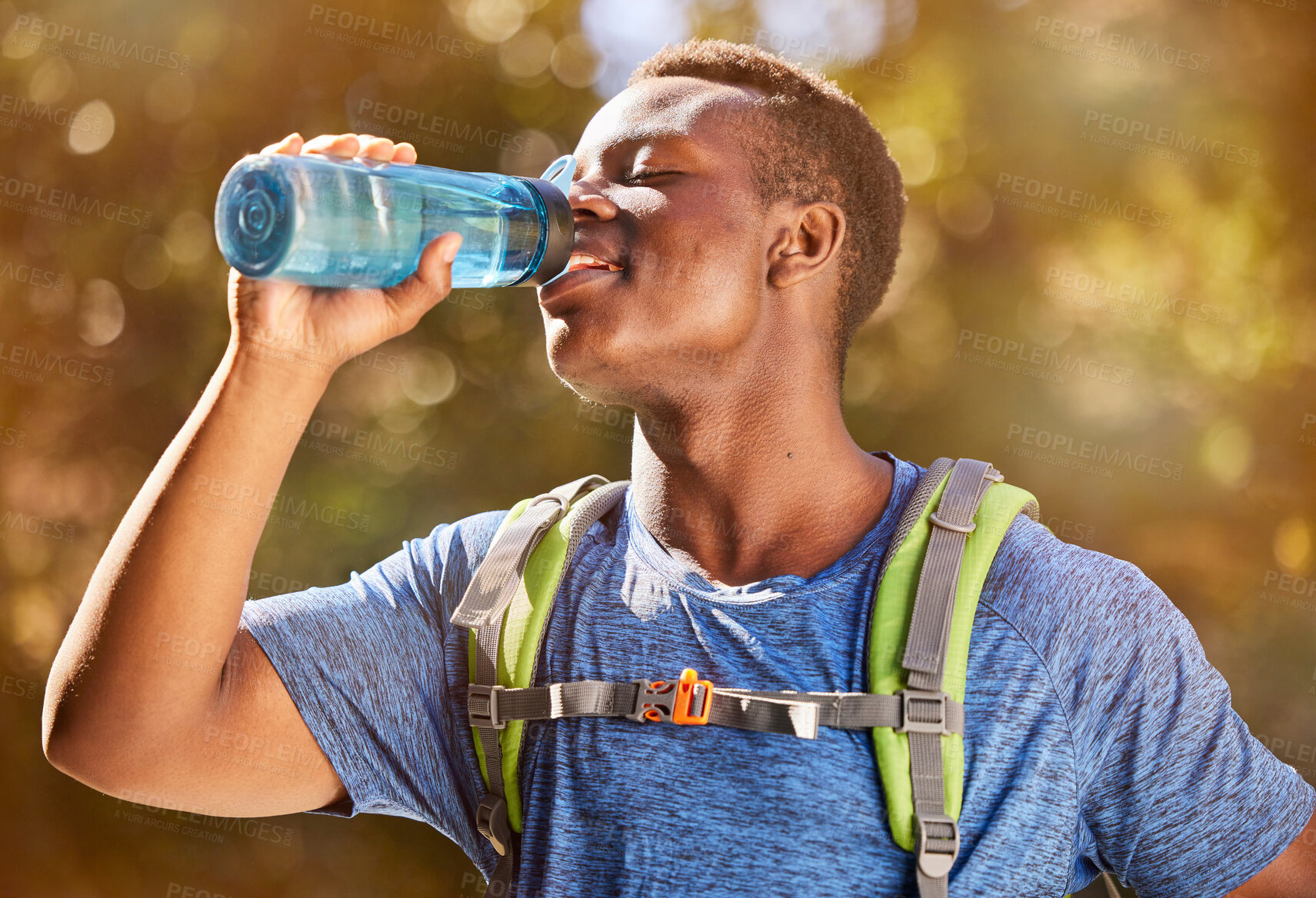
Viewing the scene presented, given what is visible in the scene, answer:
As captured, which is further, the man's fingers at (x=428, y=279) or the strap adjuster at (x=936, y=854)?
the man's fingers at (x=428, y=279)

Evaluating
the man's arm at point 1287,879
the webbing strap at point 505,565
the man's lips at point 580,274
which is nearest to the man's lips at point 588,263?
the man's lips at point 580,274

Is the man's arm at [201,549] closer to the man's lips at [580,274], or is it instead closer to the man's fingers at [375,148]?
the man's fingers at [375,148]

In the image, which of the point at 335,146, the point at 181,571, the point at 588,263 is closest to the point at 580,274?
the point at 588,263

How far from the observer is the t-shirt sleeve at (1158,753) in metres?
1.01

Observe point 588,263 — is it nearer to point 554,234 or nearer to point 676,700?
point 554,234

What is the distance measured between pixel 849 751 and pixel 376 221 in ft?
2.15

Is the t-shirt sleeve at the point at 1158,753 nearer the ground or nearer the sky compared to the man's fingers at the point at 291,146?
nearer the ground

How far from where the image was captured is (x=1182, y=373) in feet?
6.89

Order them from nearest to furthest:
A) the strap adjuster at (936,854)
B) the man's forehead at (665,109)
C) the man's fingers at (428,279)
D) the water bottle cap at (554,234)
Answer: the strap adjuster at (936,854), the man's fingers at (428,279), the water bottle cap at (554,234), the man's forehead at (665,109)

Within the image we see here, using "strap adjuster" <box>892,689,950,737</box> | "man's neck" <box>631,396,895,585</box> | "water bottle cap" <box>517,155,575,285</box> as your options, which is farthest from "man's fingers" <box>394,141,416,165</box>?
"strap adjuster" <box>892,689,950,737</box>

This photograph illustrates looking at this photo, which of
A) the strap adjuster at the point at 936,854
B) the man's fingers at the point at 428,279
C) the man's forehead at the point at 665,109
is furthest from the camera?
the man's forehead at the point at 665,109

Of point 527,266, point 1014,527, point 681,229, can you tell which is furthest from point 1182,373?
point 527,266

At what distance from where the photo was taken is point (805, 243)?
4.33 ft

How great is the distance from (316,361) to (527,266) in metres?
0.25
